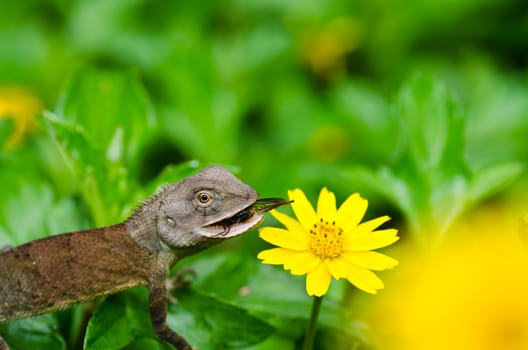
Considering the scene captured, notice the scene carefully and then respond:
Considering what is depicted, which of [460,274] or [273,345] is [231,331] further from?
[460,274]

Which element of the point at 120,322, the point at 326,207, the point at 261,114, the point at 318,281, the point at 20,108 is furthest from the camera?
the point at 261,114

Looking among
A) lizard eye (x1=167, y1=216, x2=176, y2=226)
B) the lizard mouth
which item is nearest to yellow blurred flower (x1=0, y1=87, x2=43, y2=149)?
lizard eye (x1=167, y1=216, x2=176, y2=226)

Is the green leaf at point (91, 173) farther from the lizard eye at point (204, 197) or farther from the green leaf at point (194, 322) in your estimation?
the lizard eye at point (204, 197)

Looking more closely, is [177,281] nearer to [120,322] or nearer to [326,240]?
[120,322]

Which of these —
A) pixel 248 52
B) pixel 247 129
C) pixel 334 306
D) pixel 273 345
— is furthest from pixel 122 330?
pixel 248 52

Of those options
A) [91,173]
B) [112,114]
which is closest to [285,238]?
[91,173]

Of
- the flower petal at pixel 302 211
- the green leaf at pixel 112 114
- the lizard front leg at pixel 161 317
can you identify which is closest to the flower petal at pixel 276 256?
the flower petal at pixel 302 211
